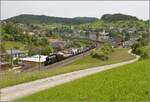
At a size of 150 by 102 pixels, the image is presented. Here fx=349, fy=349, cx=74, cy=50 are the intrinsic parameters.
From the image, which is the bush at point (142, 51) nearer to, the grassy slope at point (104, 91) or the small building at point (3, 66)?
the small building at point (3, 66)

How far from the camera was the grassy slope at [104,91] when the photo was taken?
28.8ft

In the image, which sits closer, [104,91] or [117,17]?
[104,91]

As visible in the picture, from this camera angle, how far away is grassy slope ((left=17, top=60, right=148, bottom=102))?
8.77m

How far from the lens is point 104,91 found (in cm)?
938

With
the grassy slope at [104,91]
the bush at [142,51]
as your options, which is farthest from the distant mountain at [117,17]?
the grassy slope at [104,91]

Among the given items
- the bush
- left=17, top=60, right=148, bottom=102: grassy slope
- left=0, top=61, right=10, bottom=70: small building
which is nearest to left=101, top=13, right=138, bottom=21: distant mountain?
the bush

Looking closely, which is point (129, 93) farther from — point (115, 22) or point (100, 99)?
point (115, 22)

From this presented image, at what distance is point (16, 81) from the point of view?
12906mm

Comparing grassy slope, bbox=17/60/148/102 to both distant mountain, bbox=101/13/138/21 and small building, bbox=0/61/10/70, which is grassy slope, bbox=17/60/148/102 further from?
distant mountain, bbox=101/13/138/21

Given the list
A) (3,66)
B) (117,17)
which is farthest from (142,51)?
(117,17)

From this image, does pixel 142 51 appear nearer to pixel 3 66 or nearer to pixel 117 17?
pixel 3 66

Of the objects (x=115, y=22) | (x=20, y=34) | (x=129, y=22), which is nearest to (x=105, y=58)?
(x=20, y=34)

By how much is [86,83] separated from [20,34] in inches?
2512

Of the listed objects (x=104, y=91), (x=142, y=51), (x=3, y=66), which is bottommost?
(x=3, y=66)
